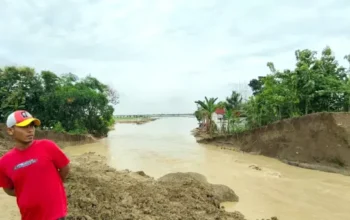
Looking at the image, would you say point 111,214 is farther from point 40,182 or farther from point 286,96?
point 286,96

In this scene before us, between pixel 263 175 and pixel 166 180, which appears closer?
pixel 166 180

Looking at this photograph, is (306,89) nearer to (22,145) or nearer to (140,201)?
(140,201)

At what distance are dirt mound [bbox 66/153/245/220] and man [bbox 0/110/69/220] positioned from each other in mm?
2846

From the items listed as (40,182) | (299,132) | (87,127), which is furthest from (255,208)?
(87,127)

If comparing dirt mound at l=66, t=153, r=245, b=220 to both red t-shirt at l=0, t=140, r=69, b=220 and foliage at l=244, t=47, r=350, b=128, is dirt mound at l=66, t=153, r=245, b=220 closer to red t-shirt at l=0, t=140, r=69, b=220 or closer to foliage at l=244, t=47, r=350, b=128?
red t-shirt at l=0, t=140, r=69, b=220

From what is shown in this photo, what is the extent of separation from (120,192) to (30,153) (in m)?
4.73

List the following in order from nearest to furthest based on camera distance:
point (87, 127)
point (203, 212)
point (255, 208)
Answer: point (203, 212), point (255, 208), point (87, 127)

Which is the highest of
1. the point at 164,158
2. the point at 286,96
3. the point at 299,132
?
the point at 286,96

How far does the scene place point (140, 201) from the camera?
6941 mm

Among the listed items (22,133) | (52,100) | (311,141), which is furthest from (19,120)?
(52,100)

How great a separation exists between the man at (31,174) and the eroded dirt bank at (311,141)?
48.8 feet

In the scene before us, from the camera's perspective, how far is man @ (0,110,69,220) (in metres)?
2.93

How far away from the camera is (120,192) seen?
7.43 m

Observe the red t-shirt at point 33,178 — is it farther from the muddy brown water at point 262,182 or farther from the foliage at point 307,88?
the foliage at point 307,88
